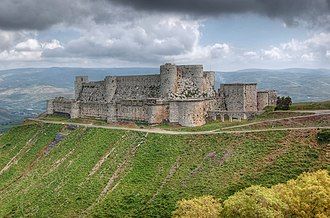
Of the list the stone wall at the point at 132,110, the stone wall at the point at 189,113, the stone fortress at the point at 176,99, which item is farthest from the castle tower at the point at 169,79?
the stone wall at the point at 189,113

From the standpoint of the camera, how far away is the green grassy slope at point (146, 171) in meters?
71.8

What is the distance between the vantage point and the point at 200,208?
54.1 m

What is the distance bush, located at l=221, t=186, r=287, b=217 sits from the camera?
48997 millimetres

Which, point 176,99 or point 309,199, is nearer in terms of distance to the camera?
point 309,199

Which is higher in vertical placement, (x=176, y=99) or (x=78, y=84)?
(x=78, y=84)

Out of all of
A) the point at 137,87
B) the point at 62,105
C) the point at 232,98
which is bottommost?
the point at 62,105

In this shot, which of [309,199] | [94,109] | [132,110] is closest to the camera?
[309,199]

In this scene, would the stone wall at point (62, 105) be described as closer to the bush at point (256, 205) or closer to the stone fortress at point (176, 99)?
the stone fortress at point (176, 99)

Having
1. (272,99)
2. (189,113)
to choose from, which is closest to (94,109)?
(189,113)

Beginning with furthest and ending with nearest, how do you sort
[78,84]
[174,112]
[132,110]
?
[78,84] → [132,110] → [174,112]

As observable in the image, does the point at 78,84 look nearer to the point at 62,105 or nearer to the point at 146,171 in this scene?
the point at 62,105

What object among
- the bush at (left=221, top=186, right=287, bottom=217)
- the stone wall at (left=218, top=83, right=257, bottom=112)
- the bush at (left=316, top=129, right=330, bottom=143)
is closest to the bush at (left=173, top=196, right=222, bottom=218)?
the bush at (left=221, top=186, right=287, bottom=217)

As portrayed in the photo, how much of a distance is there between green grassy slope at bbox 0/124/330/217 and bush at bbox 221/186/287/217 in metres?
16.5

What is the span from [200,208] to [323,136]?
33723 millimetres
